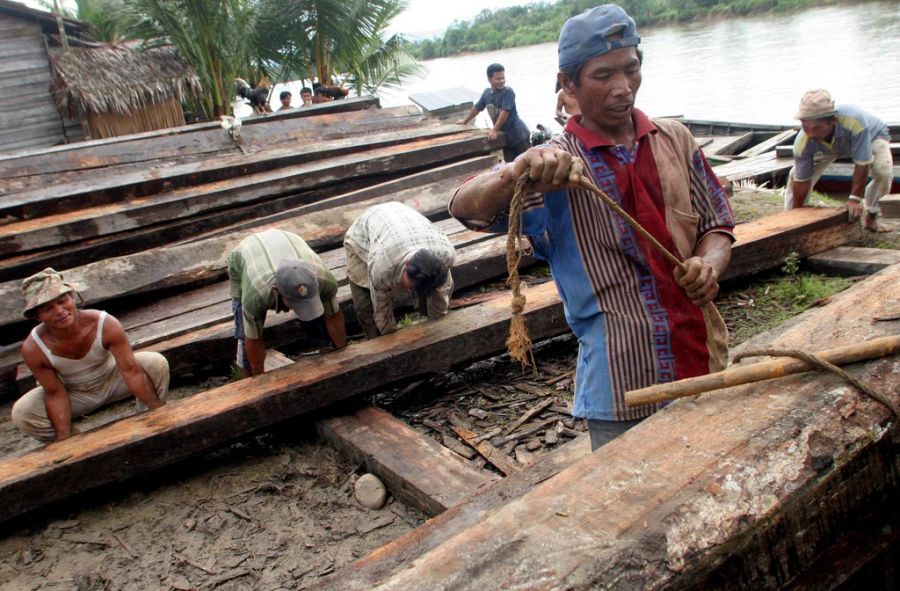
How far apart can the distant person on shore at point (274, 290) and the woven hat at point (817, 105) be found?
405 cm

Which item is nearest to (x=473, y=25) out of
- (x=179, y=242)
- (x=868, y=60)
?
(x=868, y=60)

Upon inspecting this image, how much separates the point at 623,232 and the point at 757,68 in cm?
2423

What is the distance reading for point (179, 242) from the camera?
615 centimetres

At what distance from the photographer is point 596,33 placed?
179 centimetres

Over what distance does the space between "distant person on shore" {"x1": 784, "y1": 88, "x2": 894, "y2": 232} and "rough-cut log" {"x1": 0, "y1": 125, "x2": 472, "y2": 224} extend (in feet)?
12.1

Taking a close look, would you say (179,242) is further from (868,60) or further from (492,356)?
(868,60)

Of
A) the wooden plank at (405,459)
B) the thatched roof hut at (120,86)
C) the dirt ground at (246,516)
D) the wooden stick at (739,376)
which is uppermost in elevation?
the thatched roof hut at (120,86)

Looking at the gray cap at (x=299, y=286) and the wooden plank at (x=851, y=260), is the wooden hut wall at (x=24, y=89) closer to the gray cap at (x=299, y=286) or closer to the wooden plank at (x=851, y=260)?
the gray cap at (x=299, y=286)

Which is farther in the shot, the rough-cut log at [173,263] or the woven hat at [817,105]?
the woven hat at [817,105]

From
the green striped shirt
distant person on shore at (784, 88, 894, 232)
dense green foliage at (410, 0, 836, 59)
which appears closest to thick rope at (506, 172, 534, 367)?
the green striped shirt

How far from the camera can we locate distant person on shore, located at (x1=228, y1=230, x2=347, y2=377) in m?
4.23

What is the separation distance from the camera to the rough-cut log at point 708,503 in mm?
1307

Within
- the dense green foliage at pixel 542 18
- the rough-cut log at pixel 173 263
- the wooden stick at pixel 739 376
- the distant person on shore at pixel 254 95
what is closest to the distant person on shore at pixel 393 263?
the rough-cut log at pixel 173 263

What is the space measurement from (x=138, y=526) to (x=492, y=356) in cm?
223
